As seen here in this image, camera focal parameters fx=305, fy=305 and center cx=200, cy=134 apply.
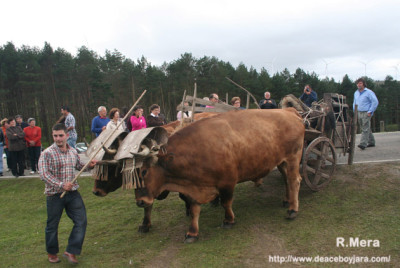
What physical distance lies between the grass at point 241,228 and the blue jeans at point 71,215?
0.35m

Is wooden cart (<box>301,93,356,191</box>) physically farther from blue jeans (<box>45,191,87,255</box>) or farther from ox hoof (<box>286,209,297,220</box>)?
blue jeans (<box>45,191,87,255</box>)

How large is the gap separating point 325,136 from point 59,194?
5.78m

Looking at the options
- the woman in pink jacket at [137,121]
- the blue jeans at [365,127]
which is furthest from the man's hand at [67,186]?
the blue jeans at [365,127]

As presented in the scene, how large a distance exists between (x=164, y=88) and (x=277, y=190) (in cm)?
2911

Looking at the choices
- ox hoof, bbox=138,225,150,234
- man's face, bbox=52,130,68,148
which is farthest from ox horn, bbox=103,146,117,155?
ox hoof, bbox=138,225,150,234

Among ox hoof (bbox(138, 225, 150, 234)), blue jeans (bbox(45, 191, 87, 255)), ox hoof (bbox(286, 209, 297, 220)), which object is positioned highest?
blue jeans (bbox(45, 191, 87, 255))

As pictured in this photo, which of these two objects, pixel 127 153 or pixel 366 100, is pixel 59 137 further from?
pixel 366 100

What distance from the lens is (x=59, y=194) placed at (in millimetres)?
4375

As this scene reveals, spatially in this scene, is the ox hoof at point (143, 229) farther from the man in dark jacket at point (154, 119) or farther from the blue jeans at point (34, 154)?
the blue jeans at point (34, 154)

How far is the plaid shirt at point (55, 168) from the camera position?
4230mm

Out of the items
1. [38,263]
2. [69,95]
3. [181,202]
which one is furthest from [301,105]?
[69,95]

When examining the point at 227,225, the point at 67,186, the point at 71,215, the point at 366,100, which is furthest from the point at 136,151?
the point at 366,100

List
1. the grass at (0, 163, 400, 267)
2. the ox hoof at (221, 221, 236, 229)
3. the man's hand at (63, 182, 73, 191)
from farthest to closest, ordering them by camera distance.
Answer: the ox hoof at (221, 221, 236, 229) < the grass at (0, 163, 400, 267) < the man's hand at (63, 182, 73, 191)

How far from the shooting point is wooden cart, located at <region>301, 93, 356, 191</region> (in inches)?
256
